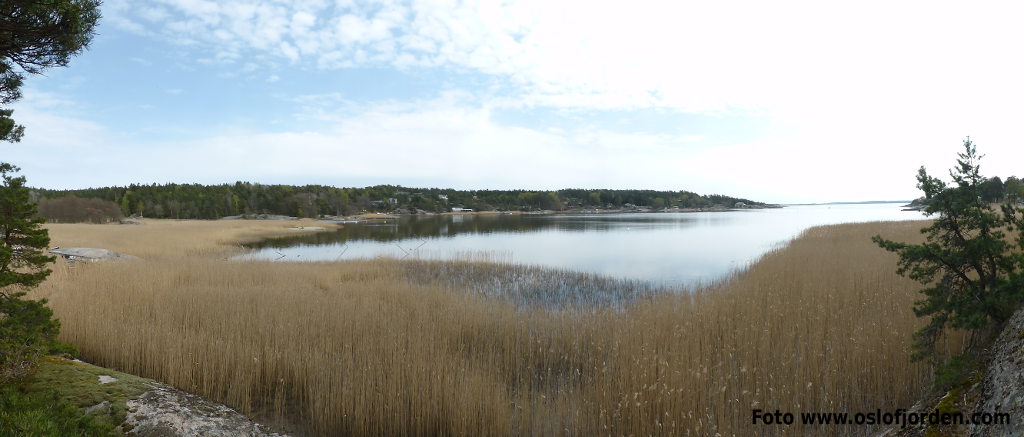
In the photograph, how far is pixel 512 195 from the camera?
16738 cm

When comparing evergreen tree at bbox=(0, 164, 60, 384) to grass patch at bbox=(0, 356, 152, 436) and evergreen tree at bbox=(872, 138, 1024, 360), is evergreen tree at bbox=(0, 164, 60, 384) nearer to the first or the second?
grass patch at bbox=(0, 356, 152, 436)

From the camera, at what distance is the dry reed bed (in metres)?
4.88

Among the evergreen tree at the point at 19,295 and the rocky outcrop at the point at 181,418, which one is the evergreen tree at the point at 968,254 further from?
the evergreen tree at the point at 19,295

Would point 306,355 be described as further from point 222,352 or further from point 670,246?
point 670,246

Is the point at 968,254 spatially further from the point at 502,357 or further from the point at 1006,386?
the point at 502,357

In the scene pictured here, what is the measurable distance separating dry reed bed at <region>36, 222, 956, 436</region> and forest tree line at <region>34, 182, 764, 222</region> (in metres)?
48.0

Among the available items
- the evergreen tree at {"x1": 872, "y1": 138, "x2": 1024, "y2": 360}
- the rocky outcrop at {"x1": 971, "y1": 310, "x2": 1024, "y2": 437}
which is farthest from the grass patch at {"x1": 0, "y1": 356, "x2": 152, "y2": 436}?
the evergreen tree at {"x1": 872, "y1": 138, "x2": 1024, "y2": 360}

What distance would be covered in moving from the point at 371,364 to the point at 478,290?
8.31 metres

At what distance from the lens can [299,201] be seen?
101750 millimetres

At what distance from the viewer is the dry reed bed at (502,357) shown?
16.0 feet

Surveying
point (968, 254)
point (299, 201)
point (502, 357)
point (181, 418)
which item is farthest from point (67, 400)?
point (299, 201)

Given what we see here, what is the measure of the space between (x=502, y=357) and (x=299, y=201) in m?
107

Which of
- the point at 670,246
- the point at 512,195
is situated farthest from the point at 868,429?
the point at 512,195

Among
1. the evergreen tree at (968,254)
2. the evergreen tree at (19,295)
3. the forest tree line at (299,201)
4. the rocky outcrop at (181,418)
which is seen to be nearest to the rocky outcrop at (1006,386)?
the evergreen tree at (968,254)
